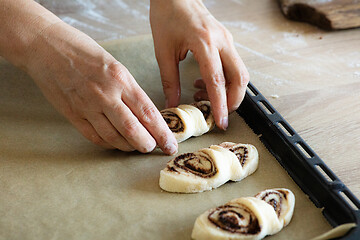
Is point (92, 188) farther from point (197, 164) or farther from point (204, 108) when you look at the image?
point (204, 108)

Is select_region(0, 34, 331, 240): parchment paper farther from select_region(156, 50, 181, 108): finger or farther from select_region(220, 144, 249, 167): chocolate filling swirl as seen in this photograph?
select_region(156, 50, 181, 108): finger

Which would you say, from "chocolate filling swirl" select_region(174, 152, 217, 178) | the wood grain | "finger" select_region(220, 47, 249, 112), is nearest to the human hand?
"finger" select_region(220, 47, 249, 112)

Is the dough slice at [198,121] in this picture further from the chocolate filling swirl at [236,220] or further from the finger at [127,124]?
the chocolate filling swirl at [236,220]

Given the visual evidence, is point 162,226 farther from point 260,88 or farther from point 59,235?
point 260,88

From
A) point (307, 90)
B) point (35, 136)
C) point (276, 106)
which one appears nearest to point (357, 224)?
point (276, 106)

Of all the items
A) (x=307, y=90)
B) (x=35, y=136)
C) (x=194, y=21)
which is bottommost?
(x=35, y=136)

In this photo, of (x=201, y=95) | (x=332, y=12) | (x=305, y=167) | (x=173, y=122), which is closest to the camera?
(x=305, y=167)

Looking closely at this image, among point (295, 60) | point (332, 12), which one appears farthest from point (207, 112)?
point (332, 12)
